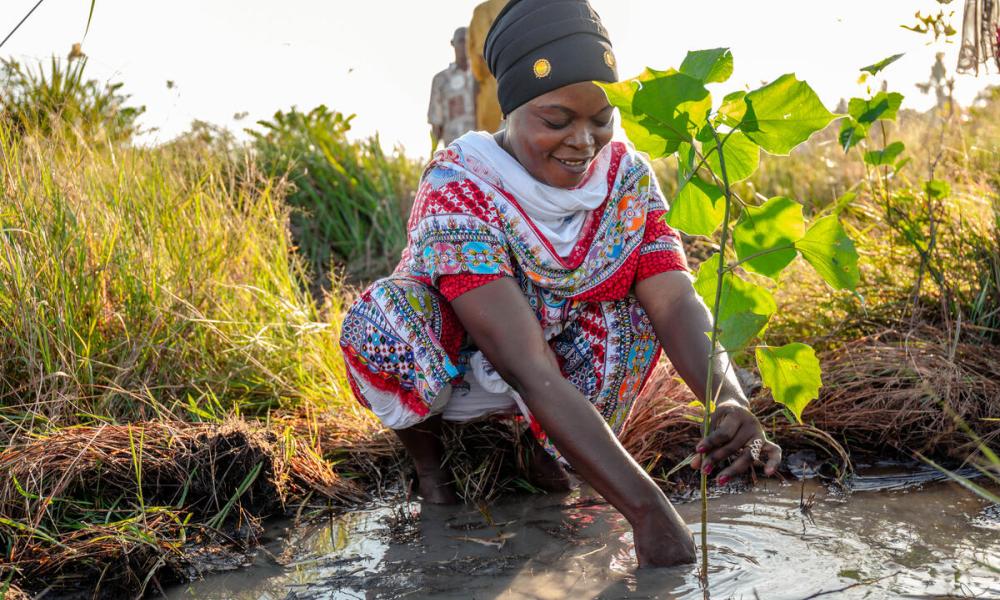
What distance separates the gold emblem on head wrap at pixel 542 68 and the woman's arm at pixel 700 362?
0.65m

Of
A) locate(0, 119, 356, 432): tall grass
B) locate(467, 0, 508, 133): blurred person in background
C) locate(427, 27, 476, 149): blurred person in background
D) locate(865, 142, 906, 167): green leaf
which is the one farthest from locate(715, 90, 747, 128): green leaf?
locate(427, 27, 476, 149): blurred person in background

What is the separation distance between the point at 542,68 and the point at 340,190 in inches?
193

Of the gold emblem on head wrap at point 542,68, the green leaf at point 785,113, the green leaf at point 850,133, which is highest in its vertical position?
the gold emblem on head wrap at point 542,68

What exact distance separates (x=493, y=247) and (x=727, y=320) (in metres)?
0.91

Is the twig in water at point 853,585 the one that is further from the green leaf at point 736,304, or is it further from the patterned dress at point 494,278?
the patterned dress at point 494,278

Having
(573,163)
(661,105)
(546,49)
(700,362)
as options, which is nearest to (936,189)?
(700,362)

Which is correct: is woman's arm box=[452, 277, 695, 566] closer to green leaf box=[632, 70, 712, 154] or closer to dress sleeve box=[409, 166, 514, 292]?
dress sleeve box=[409, 166, 514, 292]

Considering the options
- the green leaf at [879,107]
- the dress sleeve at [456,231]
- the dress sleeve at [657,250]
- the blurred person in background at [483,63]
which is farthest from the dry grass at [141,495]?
the blurred person in background at [483,63]

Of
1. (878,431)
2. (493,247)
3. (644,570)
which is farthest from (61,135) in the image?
(878,431)

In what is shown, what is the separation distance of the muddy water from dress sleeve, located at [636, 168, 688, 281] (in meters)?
0.70

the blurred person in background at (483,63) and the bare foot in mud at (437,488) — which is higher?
the blurred person in background at (483,63)

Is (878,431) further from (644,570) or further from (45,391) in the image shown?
(45,391)

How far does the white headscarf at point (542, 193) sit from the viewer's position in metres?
2.61

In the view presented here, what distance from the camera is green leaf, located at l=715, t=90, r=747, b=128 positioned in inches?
66.6
